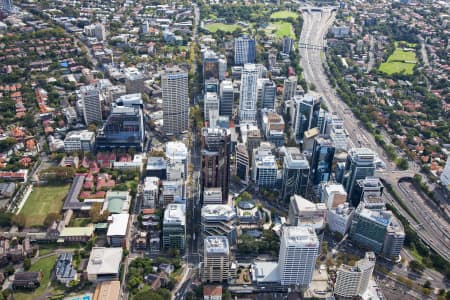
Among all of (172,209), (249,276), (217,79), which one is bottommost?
(249,276)

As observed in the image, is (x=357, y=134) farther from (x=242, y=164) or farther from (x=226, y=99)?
(x=242, y=164)

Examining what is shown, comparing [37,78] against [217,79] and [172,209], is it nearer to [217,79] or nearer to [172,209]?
[217,79]

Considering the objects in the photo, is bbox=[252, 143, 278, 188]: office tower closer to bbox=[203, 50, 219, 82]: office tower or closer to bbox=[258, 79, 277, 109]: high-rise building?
bbox=[258, 79, 277, 109]: high-rise building

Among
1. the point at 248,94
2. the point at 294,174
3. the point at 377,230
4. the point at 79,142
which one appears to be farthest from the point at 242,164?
the point at 79,142

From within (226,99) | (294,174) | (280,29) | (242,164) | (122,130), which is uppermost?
(280,29)

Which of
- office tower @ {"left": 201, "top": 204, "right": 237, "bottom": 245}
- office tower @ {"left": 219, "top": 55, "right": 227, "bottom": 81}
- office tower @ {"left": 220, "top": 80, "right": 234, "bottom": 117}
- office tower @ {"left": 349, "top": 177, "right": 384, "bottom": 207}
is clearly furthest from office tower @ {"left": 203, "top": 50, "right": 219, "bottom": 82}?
office tower @ {"left": 201, "top": 204, "right": 237, "bottom": 245}

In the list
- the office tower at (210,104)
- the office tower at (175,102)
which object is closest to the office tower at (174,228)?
the office tower at (175,102)

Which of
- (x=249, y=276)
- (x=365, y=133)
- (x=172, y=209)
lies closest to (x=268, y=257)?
(x=249, y=276)

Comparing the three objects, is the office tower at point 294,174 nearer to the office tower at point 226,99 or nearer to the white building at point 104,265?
the office tower at point 226,99
